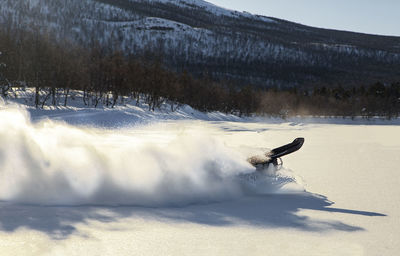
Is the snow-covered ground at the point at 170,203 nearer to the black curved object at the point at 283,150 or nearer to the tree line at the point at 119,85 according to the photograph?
the black curved object at the point at 283,150

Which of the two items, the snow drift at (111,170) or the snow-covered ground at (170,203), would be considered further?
the snow drift at (111,170)

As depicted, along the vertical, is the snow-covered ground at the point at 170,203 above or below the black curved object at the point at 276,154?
below

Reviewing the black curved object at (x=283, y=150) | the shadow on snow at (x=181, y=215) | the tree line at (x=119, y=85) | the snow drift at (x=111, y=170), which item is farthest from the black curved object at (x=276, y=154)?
the tree line at (x=119, y=85)

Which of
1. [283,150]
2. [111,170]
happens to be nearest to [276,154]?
[283,150]

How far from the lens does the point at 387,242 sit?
491 centimetres

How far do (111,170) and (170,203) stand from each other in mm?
1410

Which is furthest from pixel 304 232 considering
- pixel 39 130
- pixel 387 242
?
pixel 39 130

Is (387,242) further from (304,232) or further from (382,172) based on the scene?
(382,172)

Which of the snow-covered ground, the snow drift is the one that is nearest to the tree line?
the snow drift

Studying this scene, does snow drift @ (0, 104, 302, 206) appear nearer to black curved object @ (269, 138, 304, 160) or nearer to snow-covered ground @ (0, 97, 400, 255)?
→ snow-covered ground @ (0, 97, 400, 255)

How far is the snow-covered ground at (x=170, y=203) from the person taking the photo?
4578 millimetres

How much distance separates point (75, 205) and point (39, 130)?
2.52 meters

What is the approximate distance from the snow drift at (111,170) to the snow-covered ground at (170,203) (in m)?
0.02

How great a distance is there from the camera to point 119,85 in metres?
46.6
